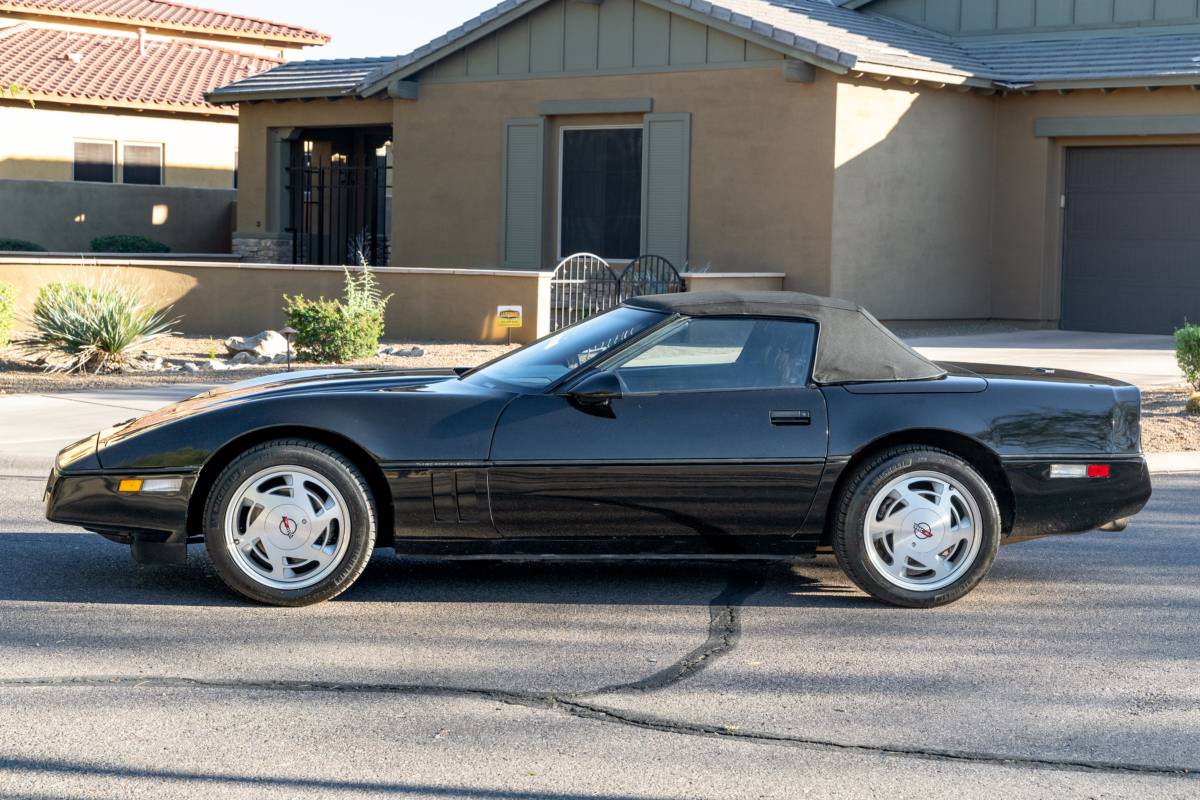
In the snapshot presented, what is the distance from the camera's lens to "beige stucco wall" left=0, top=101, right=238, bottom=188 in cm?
3192

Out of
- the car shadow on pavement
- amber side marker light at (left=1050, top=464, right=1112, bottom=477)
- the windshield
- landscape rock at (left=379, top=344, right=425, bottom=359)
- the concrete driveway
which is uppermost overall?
the windshield

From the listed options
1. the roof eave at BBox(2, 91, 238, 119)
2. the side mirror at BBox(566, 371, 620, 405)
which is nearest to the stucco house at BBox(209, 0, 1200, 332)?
the roof eave at BBox(2, 91, 238, 119)

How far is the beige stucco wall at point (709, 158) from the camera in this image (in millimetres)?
20516

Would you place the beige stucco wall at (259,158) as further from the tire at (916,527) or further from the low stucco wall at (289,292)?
the tire at (916,527)

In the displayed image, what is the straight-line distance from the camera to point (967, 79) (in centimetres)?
2138

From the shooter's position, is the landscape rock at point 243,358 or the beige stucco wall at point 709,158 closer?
the landscape rock at point 243,358

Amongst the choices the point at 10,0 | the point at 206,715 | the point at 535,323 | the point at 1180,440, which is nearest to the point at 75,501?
the point at 206,715

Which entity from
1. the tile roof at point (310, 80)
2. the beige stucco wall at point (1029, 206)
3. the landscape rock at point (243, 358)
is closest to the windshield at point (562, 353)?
the landscape rock at point (243, 358)

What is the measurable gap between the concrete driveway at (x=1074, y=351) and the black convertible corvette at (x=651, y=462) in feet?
29.8

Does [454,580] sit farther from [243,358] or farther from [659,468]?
[243,358]

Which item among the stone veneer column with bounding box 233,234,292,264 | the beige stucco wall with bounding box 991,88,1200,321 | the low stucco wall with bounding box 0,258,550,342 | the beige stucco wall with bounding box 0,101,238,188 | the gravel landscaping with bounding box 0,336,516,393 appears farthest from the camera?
the beige stucco wall with bounding box 0,101,238,188

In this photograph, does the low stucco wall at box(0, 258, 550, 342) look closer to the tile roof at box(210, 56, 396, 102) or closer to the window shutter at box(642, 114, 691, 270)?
the window shutter at box(642, 114, 691, 270)

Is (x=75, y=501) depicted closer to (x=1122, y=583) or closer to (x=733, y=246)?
(x=1122, y=583)

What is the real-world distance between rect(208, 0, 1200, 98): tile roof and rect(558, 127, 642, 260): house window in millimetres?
2126
